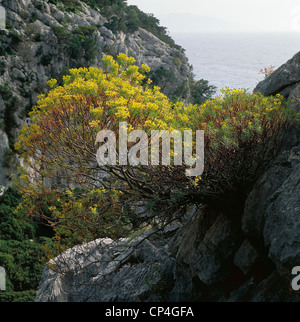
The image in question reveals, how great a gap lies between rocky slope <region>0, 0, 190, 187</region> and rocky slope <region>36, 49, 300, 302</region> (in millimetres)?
30678

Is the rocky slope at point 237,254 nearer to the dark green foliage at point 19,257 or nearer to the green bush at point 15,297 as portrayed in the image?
the green bush at point 15,297

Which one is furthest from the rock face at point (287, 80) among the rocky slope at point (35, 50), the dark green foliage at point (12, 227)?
the rocky slope at point (35, 50)

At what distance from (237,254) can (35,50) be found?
143 feet

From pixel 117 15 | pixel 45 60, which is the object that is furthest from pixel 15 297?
pixel 117 15

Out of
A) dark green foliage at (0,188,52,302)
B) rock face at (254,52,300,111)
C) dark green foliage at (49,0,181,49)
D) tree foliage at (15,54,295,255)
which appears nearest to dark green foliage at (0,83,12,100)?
dark green foliage at (0,188,52,302)

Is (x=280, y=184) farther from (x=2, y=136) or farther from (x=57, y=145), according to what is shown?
(x=2, y=136)

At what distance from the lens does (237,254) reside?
4.98 m

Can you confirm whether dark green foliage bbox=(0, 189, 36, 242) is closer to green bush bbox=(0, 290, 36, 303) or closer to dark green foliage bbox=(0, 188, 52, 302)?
dark green foliage bbox=(0, 188, 52, 302)

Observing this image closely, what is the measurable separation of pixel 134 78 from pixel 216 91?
64.8m

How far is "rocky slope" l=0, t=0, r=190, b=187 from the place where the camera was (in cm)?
3553

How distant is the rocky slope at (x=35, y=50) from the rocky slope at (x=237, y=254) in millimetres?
30678

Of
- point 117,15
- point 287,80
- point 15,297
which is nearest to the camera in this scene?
point 287,80

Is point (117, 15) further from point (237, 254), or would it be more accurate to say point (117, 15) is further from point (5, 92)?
point (237, 254)
